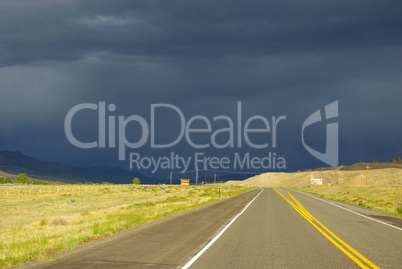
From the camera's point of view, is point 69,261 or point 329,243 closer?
point 69,261

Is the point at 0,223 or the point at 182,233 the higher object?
the point at 182,233

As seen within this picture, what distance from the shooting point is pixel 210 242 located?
44.0 feet

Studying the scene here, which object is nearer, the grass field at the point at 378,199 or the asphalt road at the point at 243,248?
the asphalt road at the point at 243,248

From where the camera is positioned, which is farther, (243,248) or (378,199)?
(378,199)

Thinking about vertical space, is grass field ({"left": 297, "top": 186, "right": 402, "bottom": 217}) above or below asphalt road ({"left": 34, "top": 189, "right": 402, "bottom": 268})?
below

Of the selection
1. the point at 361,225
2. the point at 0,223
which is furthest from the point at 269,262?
the point at 0,223

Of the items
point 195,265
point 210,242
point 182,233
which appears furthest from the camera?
point 182,233

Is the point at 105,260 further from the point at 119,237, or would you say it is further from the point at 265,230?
the point at 265,230

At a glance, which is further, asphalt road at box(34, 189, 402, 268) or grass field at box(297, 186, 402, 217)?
grass field at box(297, 186, 402, 217)

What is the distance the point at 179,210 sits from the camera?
28531 millimetres

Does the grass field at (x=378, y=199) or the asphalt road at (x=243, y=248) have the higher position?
the asphalt road at (x=243, y=248)

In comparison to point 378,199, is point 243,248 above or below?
above

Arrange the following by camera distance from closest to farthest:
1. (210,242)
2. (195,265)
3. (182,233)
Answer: (195,265) → (210,242) → (182,233)

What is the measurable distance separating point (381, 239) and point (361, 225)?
5.02 m
